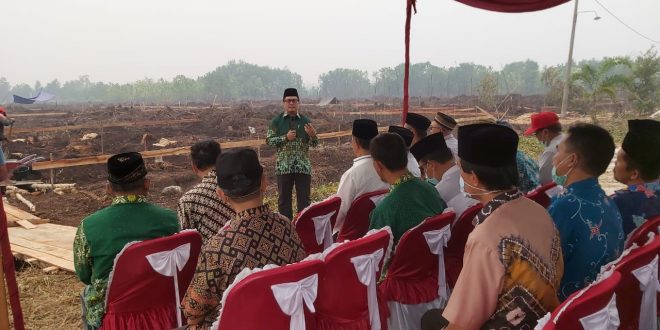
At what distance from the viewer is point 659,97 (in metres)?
22.9

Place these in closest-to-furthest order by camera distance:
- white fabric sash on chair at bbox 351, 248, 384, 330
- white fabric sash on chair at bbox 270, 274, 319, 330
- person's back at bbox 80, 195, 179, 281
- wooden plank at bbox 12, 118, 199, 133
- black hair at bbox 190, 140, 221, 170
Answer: white fabric sash on chair at bbox 270, 274, 319, 330 → white fabric sash on chair at bbox 351, 248, 384, 330 → person's back at bbox 80, 195, 179, 281 → black hair at bbox 190, 140, 221, 170 → wooden plank at bbox 12, 118, 199, 133

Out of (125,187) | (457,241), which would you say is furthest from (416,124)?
(125,187)

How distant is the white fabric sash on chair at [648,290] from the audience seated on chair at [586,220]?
191mm

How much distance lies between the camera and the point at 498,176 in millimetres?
1554

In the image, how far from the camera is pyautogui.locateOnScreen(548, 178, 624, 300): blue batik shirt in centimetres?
194

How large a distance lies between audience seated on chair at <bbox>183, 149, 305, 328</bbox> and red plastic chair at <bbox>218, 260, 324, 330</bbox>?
233 mm

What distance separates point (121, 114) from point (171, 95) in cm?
5838

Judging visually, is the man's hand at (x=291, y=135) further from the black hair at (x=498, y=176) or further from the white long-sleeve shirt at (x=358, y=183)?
the black hair at (x=498, y=176)

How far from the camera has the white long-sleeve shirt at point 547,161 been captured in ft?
13.4

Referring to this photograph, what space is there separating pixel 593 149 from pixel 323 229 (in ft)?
4.72

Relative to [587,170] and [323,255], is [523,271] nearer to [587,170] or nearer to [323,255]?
[323,255]

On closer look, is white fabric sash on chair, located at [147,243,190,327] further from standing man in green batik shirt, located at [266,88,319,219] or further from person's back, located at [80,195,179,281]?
standing man in green batik shirt, located at [266,88,319,219]

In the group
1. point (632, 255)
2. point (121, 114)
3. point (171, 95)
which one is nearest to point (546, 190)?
point (632, 255)

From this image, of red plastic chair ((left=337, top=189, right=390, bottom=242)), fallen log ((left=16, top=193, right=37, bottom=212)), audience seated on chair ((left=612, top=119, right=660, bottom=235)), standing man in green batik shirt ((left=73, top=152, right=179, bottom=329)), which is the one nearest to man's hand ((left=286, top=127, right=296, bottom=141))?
red plastic chair ((left=337, top=189, right=390, bottom=242))
